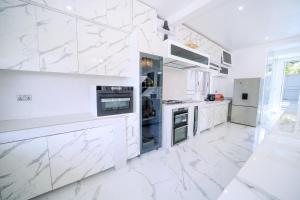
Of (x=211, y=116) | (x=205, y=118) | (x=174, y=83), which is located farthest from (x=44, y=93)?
(x=211, y=116)

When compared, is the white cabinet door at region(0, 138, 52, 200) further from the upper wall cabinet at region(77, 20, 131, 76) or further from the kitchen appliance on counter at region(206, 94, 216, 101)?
the kitchen appliance on counter at region(206, 94, 216, 101)

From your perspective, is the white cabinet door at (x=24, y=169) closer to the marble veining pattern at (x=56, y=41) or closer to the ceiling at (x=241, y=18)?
the marble veining pattern at (x=56, y=41)

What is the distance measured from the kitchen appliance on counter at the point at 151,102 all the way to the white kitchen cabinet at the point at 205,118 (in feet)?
4.52

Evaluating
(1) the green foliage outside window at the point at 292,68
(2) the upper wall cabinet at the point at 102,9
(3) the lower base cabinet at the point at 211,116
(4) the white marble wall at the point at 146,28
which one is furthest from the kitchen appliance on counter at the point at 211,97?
(1) the green foliage outside window at the point at 292,68

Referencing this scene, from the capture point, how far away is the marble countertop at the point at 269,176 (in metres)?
0.46

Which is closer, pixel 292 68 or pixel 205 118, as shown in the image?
pixel 205 118

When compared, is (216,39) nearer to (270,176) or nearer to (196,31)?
(196,31)

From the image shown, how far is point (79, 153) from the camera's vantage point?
5.06 ft

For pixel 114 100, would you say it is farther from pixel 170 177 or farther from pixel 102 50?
pixel 170 177

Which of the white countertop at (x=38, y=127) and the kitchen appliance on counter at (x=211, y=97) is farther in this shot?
the kitchen appliance on counter at (x=211, y=97)

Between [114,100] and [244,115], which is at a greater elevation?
[114,100]

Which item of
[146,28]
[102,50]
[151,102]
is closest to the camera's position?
[102,50]

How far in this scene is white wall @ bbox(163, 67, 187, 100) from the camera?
10.3ft

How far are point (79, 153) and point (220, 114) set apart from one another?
409 cm
